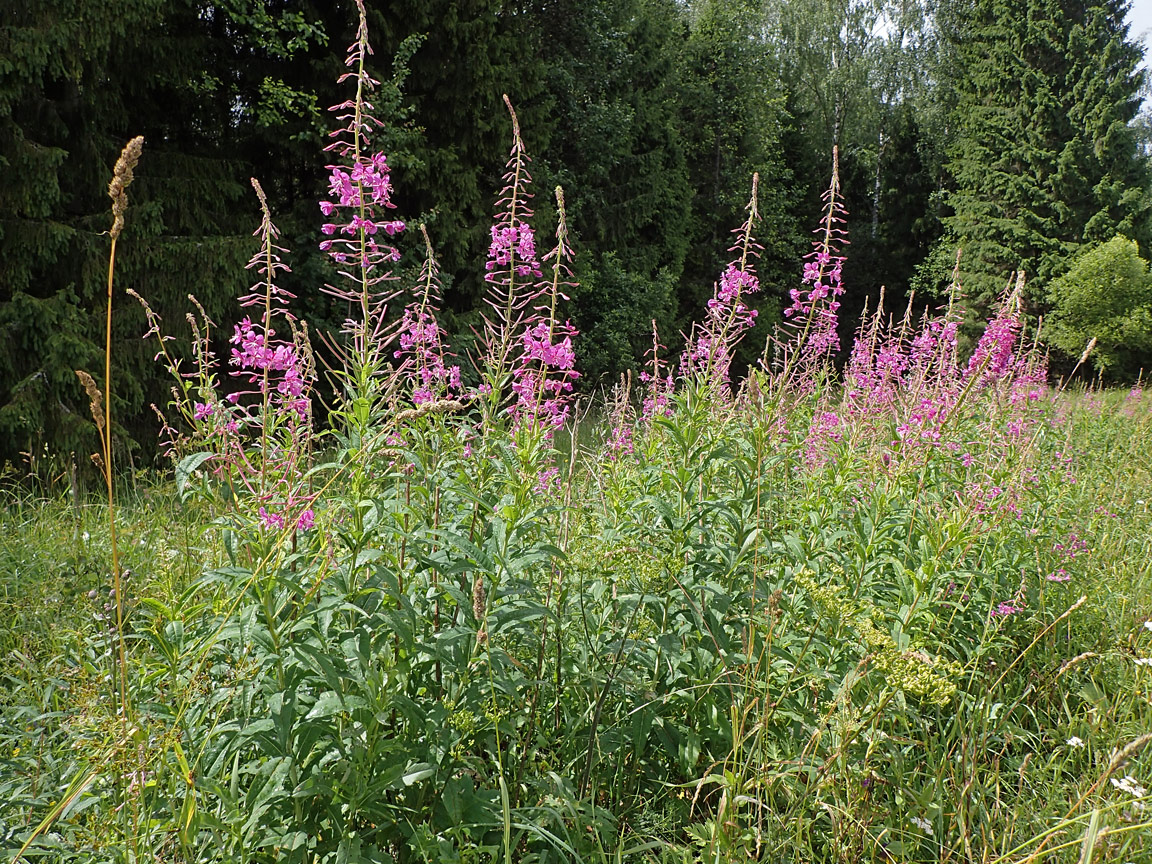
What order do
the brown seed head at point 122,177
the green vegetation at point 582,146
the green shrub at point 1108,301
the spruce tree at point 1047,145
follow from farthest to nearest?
the spruce tree at point 1047,145, the green shrub at point 1108,301, the green vegetation at point 582,146, the brown seed head at point 122,177

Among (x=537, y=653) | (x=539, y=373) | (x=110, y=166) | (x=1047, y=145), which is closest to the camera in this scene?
(x=537, y=653)

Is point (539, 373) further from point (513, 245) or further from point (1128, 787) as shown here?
point (1128, 787)

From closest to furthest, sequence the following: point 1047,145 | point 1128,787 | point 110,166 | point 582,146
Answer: point 1128,787 → point 110,166 → point 582,146 → point 1047,145

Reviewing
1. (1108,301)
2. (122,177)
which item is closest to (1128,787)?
(122,177)

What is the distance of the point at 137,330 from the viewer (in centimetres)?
686

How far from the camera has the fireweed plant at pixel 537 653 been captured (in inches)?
68.7

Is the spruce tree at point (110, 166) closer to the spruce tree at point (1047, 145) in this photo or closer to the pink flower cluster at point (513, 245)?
the pink flower cluster at point (513, 245)

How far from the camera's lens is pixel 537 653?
2305 millimetres

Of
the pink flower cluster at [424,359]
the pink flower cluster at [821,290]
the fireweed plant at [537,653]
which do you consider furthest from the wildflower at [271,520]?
the pink flower cluster at [821,290]

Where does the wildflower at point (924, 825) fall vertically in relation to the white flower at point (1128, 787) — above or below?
below

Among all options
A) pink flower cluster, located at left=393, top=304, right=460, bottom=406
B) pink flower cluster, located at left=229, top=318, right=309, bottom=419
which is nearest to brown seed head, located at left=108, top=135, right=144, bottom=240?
pink flower cluster, located at left=229, top=318, right=309, bottom=419

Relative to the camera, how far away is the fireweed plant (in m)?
1.74

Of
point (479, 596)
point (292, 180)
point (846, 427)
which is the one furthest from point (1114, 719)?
point (292, 180)

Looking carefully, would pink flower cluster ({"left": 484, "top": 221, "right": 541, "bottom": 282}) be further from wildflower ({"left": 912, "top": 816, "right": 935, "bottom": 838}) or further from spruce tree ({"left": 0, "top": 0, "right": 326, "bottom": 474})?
spruce tree ({"left": 0, "top": 0, "right": 326, "bottom": 474})
